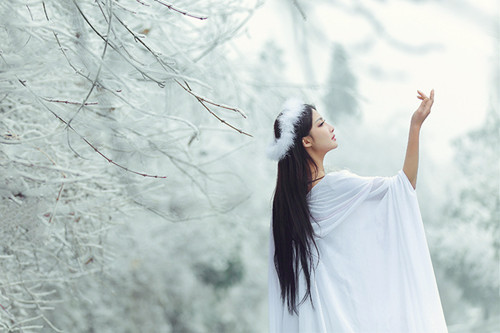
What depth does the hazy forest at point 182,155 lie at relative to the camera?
2.51 meters

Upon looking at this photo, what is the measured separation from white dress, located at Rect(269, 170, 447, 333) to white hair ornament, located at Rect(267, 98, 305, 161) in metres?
0.18

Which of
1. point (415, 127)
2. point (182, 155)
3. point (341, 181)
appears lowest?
point (341, 181)

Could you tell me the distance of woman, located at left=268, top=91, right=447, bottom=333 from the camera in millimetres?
2254

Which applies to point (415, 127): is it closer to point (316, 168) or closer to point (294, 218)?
point (316, 168)

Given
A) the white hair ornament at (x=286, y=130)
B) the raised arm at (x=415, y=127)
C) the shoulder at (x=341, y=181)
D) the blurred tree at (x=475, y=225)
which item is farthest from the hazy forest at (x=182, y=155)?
the raised arm at (x=415, y=127)

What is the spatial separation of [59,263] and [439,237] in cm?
736

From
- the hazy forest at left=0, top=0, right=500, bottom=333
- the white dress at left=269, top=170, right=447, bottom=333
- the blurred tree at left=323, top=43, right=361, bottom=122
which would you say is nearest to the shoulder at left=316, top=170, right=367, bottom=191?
the white dress at left=269, top=170, right=447, bottom=333

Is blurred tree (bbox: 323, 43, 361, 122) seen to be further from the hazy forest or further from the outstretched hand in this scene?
the outstretched hand

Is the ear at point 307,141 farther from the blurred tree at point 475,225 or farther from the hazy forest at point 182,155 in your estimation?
the blurred tree at point 475,225

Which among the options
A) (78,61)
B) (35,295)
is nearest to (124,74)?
(78,61)

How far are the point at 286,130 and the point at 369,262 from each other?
1.76 feet

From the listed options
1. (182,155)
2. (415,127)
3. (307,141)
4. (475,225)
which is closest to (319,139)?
(307,141)

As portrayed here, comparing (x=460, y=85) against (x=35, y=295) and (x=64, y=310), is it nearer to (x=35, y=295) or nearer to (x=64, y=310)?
(x=64, y=310)

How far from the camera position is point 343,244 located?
2.34m
